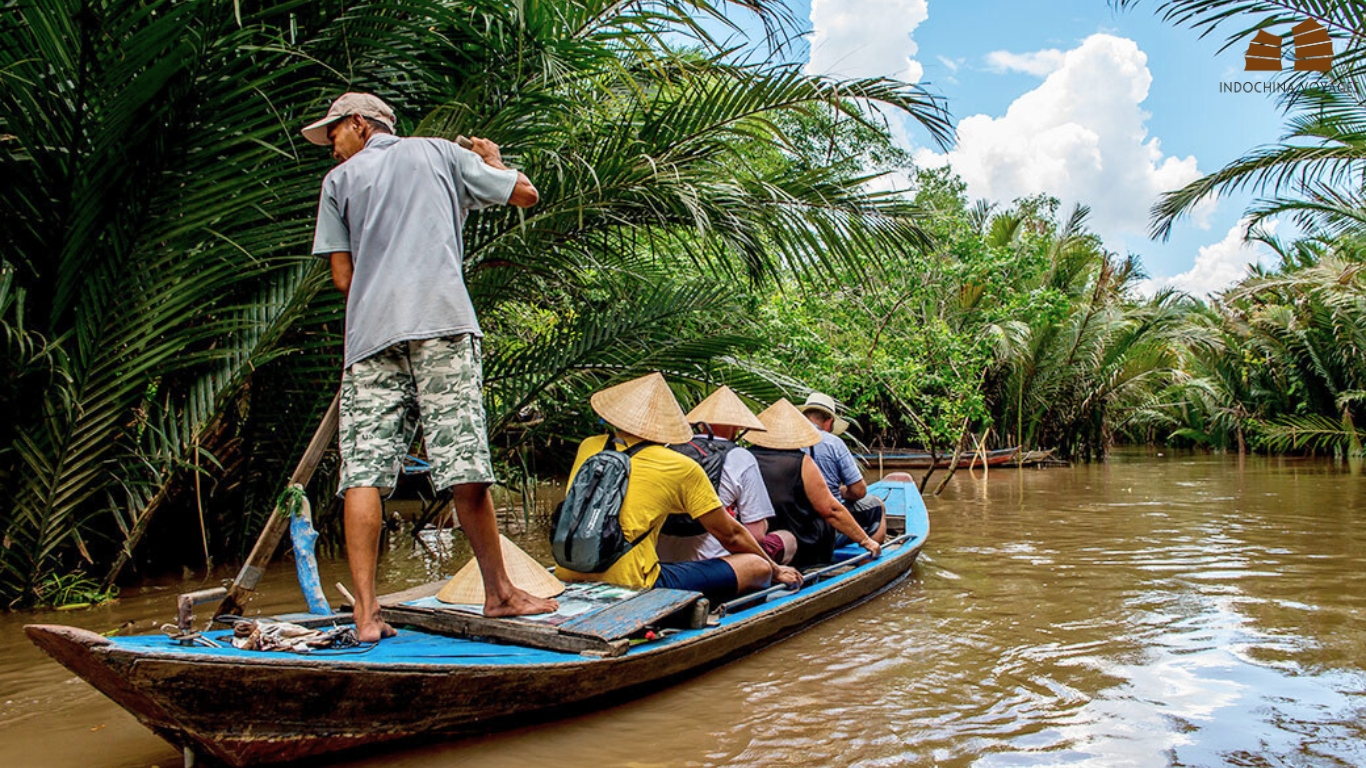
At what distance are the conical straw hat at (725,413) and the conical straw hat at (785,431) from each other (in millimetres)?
158

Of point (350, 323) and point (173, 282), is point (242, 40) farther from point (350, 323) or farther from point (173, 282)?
point (350, 323)

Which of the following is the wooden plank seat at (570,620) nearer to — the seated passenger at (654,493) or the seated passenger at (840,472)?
the seated passenger at (654,493)

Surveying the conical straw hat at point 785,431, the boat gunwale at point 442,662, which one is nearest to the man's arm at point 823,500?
the conical straw hat at point 785,431

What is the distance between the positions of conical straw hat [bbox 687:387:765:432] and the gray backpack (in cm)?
145

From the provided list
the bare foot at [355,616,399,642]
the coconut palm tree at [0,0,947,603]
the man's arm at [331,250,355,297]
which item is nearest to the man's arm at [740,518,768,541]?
the coconut palm tree at [0,0,947,603]

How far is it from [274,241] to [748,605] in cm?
318

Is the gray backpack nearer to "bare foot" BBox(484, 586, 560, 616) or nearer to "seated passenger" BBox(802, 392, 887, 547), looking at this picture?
"bare foot" BBox(484, 586, 560, 616)

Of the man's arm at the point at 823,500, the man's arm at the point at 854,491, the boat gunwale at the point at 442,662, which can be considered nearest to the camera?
the boat gunwale at the point at 442,662

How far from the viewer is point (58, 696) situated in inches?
154

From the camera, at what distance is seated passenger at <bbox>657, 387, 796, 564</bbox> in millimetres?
5059

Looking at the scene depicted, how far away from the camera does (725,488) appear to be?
526 centimetres

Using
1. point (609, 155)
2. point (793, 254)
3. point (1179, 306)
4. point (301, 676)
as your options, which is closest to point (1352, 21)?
point (793, 254)

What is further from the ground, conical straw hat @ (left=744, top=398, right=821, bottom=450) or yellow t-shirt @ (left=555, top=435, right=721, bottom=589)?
conical straw hat @ (left=744, top=398, right=821, bottom=450)

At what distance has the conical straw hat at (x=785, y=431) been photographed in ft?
19.5
